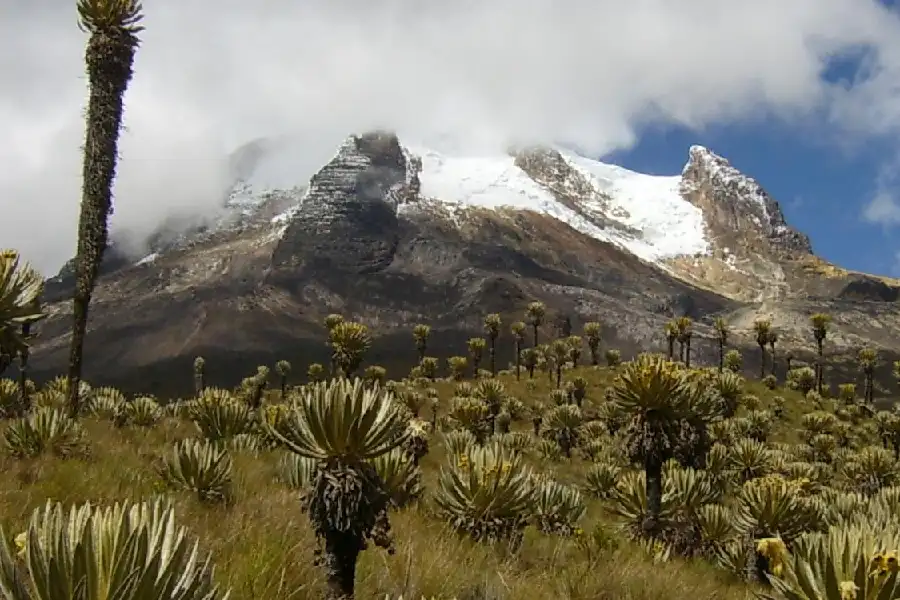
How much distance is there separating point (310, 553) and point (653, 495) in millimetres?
7953

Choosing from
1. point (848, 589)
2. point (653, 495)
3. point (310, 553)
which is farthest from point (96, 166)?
point (848, 589)

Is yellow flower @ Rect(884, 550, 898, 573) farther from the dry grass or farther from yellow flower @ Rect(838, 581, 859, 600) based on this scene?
the dry grass

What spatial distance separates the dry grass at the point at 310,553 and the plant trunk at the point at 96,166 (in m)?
2.29

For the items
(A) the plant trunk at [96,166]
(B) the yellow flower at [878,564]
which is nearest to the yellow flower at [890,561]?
(B) the yellow flower at [878,564]

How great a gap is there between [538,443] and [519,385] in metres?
25.8

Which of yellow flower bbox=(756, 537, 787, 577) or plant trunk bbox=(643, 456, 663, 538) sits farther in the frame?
plant trunk bbox=(643, 456, 663, 538)

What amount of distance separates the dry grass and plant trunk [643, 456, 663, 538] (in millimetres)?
2404

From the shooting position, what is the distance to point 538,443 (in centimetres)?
2748

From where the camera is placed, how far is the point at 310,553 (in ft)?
16.8

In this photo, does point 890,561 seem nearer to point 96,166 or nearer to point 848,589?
point 848,589

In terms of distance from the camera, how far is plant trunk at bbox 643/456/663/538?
11.4m

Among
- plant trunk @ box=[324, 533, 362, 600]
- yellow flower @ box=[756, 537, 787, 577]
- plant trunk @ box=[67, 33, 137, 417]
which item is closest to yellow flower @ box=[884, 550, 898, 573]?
yellow flower @ box=[756, 537, 787, 577]

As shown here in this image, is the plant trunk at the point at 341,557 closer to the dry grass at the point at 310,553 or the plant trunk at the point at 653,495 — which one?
the dry grass at the point at 310,553

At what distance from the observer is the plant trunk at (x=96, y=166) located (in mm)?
10352
